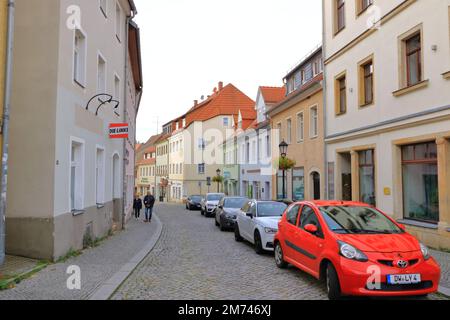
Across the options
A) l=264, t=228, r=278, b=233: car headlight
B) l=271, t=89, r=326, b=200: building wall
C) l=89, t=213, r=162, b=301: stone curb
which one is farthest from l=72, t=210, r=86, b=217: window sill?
l=271, t=89, r=326, b=200: building wall

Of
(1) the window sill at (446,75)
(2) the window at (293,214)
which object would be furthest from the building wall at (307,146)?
(2) the window at (293,214)

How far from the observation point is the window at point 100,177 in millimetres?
13898

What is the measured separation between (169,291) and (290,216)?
307cm

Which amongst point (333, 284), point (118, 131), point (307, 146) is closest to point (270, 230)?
point (333, 284)

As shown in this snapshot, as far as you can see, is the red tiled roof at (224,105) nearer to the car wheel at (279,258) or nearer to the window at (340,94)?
the window at (340,94)

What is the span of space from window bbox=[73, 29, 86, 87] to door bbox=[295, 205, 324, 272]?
686cm

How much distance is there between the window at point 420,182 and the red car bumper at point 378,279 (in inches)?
242

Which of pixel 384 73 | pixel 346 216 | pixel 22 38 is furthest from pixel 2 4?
pixel 384 73

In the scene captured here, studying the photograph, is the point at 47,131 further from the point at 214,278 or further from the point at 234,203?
the point at 234,203

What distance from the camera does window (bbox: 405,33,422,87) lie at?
12188mm

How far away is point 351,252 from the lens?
623 cm

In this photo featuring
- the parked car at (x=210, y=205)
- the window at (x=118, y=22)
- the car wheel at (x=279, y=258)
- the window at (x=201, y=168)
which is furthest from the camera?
the window at (x=201, y=168)
